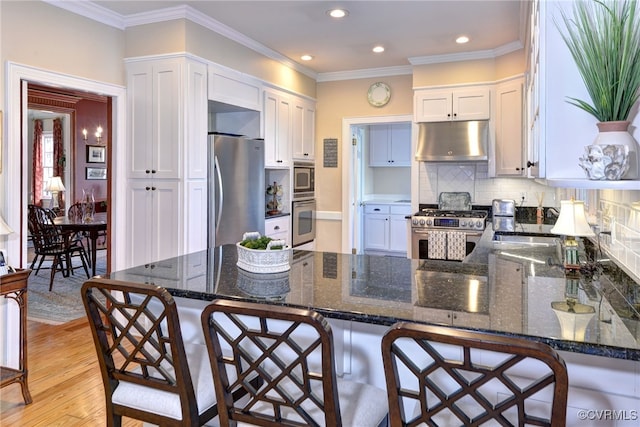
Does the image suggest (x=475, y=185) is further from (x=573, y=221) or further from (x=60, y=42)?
(x=60, y=42)

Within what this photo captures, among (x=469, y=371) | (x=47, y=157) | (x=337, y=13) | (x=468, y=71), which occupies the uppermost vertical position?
(x=337, y=13)

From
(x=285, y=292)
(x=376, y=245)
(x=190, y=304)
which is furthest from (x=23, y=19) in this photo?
(x=376, y=245)

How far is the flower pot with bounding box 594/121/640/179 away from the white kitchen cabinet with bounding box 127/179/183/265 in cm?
305

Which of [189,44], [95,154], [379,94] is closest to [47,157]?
[95,154]

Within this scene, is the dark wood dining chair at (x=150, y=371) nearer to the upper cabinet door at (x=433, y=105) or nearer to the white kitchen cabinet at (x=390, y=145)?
the upper cabinet door at (x=433, y=105)

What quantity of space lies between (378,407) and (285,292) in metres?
0.51

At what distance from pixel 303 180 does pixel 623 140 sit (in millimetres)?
4392

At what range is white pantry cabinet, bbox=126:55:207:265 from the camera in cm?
366

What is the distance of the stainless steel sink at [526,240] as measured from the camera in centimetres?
303

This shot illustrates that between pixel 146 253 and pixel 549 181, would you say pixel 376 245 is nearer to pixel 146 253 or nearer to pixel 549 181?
pixel 146 253

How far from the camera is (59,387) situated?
9.33 ft

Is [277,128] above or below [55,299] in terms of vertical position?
above

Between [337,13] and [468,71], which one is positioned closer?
[337,13]

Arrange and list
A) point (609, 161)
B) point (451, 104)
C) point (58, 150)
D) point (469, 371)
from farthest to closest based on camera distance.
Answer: point (58, 150)
point (451, 104)
point (609, 161)
point (469, 371)
